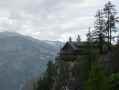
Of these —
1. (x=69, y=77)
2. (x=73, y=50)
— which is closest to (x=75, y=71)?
(x=69, y=77)

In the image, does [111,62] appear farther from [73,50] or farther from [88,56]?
[73,50]

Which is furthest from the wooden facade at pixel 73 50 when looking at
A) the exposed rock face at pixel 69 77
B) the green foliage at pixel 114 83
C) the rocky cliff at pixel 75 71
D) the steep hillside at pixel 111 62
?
the green foliage at pixel 114 83

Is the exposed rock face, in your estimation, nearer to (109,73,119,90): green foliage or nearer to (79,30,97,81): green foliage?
(79,30,97,81): green foliage

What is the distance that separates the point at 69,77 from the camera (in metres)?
50.2

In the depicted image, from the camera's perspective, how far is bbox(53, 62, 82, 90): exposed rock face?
46578mm

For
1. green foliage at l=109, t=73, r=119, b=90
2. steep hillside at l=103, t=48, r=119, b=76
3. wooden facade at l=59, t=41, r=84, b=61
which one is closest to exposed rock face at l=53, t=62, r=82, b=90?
wooden facade at l=59, t=41, r=84, b=61

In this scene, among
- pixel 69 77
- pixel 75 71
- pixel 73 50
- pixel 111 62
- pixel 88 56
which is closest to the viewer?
pixel 111 62

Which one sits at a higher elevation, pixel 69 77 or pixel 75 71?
pixel 75 71

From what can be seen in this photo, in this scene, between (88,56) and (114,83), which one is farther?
(88,56)

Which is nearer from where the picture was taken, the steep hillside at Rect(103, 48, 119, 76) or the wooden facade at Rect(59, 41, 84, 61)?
the steep hillside at Rect(103, 48, 119, 76)

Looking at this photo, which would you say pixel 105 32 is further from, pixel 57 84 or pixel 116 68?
pixel 57 84

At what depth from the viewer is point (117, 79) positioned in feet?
90.6

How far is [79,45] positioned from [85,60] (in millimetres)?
25697

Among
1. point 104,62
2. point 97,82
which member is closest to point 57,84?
point 104,62
